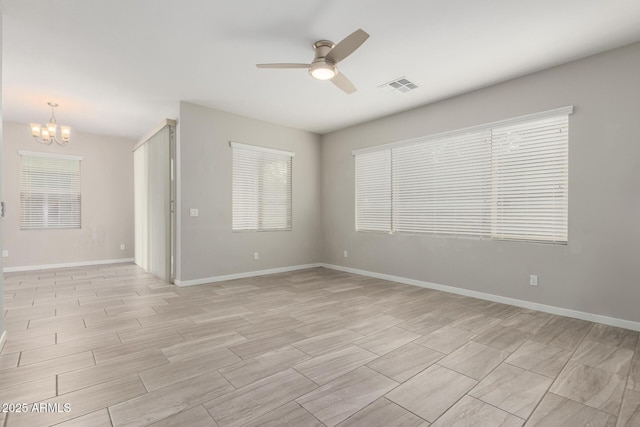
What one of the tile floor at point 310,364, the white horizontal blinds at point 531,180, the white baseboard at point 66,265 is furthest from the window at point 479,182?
the white baseboard at point 66,265

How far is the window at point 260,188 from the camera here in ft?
17.5

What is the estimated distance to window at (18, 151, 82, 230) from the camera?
581 centimetres

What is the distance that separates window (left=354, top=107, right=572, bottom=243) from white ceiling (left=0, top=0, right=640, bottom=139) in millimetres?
705

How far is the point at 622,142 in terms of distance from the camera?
3.03 metres

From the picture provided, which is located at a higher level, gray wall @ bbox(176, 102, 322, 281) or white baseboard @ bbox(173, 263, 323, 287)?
gray wall @ bbox(176, 102, 322, 281)

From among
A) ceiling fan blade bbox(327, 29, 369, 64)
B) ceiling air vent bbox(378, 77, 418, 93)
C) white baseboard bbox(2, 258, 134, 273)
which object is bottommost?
white baseboard bbox(2, 258, 134, 273)

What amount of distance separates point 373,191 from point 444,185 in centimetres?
135

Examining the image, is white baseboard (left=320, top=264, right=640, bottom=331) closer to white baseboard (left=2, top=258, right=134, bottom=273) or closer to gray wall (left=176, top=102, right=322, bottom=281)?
gray wall (left=176, top=102, right=322, bottom=281)

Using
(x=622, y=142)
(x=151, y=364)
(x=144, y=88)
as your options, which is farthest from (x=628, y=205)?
(x=144, y=88)

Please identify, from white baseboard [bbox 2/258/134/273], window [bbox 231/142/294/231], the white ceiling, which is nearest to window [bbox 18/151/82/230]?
white baseboard [bbox 2/258/134/273]

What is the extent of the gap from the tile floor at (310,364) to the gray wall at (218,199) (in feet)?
3.55

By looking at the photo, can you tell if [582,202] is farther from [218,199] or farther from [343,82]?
[218,199]

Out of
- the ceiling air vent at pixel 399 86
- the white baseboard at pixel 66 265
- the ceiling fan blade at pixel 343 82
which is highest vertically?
the ceiling air vent at pixel 399 86

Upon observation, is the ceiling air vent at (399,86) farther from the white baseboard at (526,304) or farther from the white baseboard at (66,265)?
the white baseboard at (66,265)
